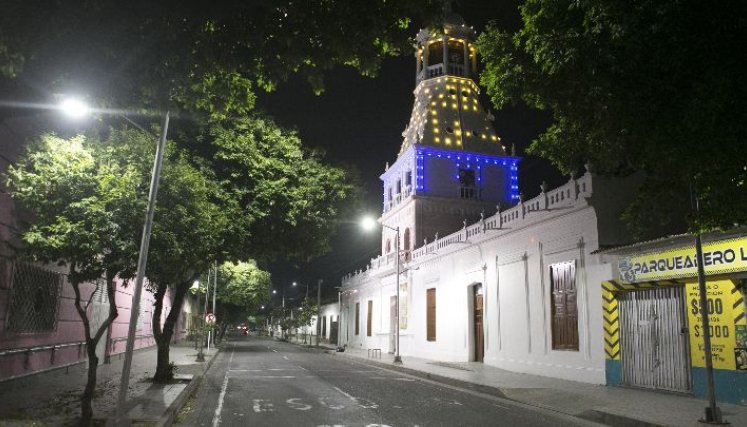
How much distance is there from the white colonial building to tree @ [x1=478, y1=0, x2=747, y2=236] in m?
2.38

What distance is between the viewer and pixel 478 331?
2644cm

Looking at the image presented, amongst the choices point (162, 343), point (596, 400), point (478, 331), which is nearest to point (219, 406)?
point (162, 343)

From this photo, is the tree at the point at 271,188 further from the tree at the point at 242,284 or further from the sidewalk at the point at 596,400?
the tree at the point at 242,284

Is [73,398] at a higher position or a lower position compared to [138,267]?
lower

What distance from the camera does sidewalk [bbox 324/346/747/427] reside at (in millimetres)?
11219

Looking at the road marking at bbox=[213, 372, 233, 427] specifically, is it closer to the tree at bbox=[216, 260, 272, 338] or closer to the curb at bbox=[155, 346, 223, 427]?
the curb at bbox=[155, 346, 223, 427]

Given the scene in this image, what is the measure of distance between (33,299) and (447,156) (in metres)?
30.4

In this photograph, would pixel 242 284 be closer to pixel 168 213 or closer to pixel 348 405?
pixel 348 405

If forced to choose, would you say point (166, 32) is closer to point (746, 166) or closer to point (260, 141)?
point (746, 166)

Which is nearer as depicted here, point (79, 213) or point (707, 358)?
point (79, 213)

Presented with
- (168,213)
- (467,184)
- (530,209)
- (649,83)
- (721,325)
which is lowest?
(721,325)

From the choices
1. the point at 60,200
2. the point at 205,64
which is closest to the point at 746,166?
the point at 205,64

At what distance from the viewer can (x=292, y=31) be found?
7.07 m

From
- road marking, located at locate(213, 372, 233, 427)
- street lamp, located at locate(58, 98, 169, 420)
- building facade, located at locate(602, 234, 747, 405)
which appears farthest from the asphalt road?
building facade, located at locate(602, 234, 747, 405)
